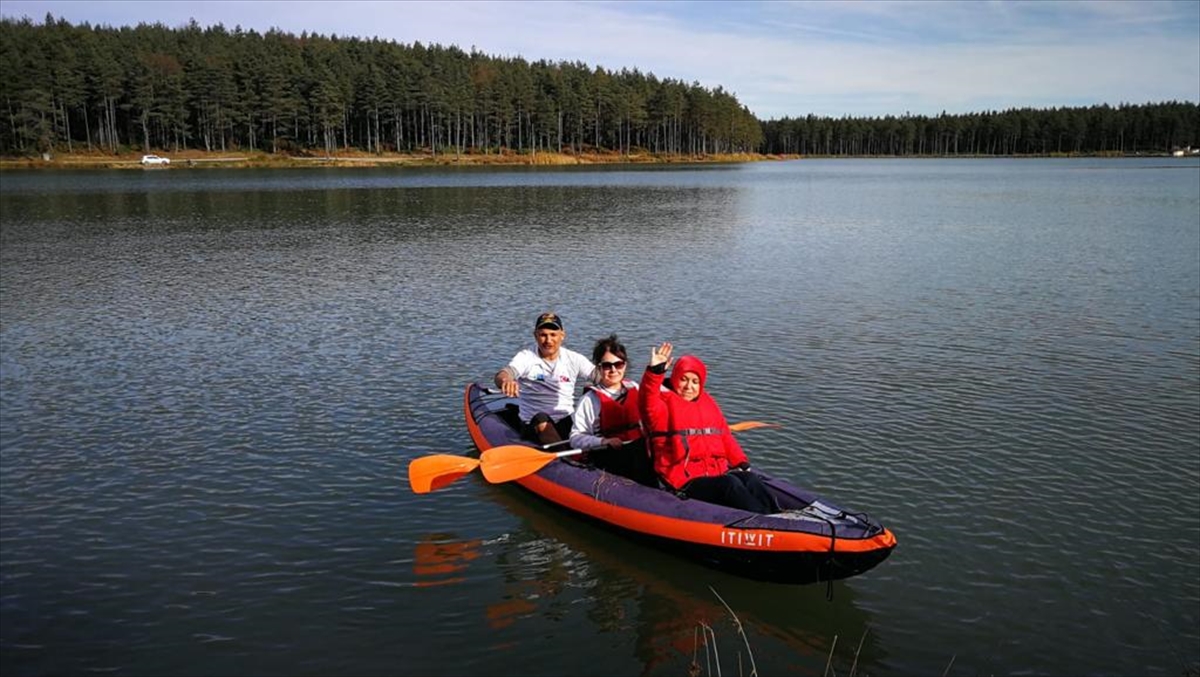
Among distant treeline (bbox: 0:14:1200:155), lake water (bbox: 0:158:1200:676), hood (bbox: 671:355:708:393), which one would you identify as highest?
distant treeline (bbox: 0:14:1200:155)

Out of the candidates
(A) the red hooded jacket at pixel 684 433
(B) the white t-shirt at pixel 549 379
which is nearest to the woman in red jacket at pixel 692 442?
(A) the red hooded jacket at pixel 684 433

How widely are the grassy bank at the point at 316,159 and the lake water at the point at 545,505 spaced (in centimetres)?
7778

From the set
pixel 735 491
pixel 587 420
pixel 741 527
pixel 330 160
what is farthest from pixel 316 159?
pixel 741 527

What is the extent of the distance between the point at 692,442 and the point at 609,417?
5.13 feet

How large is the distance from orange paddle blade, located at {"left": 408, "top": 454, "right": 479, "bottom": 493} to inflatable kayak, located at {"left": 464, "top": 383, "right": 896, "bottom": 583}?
1102 millimetres

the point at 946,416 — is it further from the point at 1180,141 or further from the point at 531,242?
the point at 1180,141

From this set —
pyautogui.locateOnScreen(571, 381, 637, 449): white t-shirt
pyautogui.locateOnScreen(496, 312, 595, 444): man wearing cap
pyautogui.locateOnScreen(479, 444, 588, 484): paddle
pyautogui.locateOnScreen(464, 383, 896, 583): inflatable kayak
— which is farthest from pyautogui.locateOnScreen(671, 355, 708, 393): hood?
pyautogui.locateOnScreen(496, 312, 595, 444): man wearing cap

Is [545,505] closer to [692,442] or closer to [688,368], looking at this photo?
[692,442]

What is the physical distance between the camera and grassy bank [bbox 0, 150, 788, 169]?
9956 cm

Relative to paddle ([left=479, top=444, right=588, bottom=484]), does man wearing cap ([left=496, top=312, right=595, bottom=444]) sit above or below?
above

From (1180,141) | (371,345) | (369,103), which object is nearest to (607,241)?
(371,345)

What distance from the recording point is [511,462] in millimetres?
11328

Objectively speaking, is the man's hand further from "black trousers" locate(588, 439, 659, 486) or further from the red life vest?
"black trousers" locate(588, 439, 659, 486)

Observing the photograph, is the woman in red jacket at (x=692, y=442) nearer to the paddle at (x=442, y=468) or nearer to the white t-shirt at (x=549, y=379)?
the paddle at (x=442, y=468)
